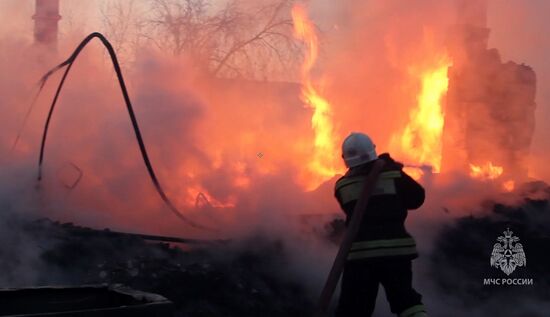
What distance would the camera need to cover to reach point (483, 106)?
13.7m

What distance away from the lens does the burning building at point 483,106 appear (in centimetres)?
1323

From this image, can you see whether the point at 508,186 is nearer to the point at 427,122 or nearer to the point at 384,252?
the point at 427,122

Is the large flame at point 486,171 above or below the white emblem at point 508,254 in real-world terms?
above

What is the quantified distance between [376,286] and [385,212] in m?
0.49

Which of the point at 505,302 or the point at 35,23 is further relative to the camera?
the point at 35,23

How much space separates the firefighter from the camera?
4613mm

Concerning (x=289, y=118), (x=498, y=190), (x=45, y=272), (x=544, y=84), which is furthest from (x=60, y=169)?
(x=544, y=84)

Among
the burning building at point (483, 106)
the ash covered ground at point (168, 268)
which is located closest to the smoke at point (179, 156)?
the ash covered ground at point (168, 268)

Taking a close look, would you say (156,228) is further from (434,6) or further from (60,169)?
(434,6)

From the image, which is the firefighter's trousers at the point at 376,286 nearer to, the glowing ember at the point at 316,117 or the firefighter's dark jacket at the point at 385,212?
the firefighter's dark jacket at the point at 385,212

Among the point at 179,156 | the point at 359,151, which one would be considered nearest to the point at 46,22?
the point at 179,156

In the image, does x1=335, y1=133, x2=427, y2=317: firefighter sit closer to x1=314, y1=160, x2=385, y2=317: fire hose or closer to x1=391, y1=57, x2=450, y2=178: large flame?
x1=314, y1=160, x2=385, y2=317: fire hose

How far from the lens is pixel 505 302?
25.3 ft

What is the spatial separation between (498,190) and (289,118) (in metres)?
3.63
